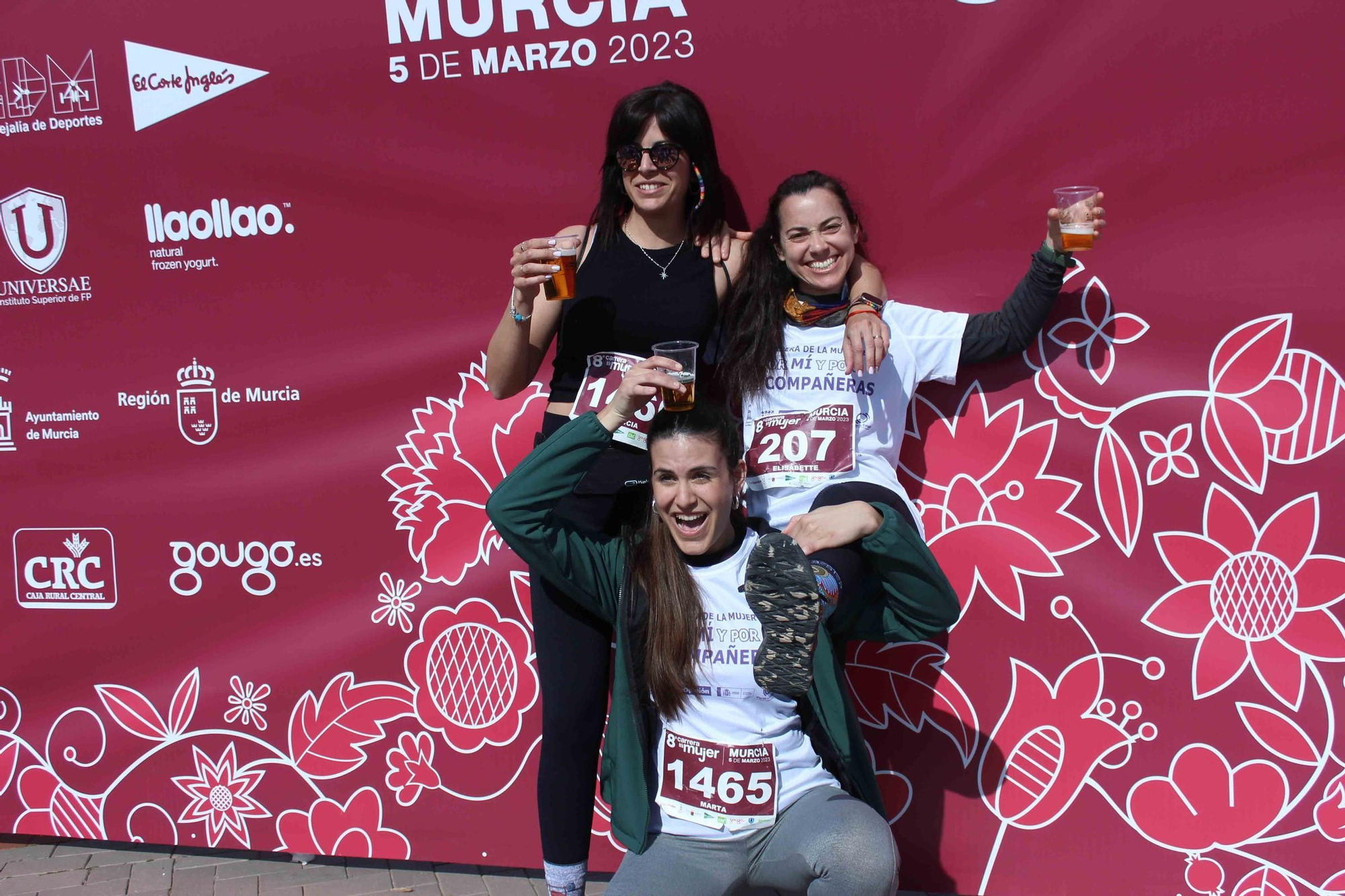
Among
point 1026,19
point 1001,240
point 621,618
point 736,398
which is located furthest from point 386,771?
point 1026,19

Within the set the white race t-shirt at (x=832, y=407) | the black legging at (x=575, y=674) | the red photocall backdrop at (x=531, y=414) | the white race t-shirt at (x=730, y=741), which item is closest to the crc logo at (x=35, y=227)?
the red photocall backdrop at (x=531, y=414)

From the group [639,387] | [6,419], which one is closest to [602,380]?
[639,387]

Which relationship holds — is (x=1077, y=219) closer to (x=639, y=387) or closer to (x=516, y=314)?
(x=639, y=387)

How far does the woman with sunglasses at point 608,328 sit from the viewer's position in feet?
8.21

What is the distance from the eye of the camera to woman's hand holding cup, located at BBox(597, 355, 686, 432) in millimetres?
2176

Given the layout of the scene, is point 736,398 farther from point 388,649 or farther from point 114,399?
point 114,399

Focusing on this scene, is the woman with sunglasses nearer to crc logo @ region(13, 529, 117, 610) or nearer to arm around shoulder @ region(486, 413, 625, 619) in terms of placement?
arm around shoulder @ region(486, 413, 625, 619)

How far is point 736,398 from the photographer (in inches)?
106

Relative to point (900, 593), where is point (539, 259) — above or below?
above

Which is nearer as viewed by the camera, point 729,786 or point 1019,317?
point 729,786

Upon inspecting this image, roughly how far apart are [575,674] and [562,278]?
98 cm

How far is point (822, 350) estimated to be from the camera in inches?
103

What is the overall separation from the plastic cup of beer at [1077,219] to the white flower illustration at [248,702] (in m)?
2.66

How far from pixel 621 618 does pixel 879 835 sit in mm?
709
